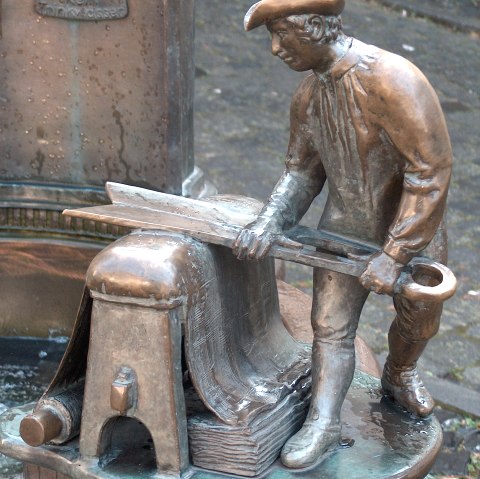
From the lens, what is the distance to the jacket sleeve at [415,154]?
3398 mm

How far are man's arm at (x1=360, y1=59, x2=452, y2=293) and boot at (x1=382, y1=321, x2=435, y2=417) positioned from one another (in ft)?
1.50

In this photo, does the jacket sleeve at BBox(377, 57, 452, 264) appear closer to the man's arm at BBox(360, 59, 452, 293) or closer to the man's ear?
the man's arm at BBox(360, 59, 452, 293)

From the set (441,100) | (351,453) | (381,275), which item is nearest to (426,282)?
(381,275)

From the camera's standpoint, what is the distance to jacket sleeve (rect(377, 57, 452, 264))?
340 cm

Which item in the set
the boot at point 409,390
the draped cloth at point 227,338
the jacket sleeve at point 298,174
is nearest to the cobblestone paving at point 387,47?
the boot at point 409,390

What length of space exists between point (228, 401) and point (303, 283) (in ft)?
10.3

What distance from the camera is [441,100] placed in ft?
31.7

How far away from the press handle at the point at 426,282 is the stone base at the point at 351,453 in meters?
0.54

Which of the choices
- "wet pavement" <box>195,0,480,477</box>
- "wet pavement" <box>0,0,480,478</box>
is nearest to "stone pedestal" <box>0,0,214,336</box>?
"wet pavement" <box>0,0,480,478</box>

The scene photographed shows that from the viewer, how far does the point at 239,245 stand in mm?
3518

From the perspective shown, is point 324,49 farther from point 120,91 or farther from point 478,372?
point 478,372

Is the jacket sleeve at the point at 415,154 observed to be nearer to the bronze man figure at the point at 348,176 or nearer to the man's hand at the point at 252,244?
the bronze man figure at the point at 348,176

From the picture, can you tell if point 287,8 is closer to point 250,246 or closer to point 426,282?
point 250,246

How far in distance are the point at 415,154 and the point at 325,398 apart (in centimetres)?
77
